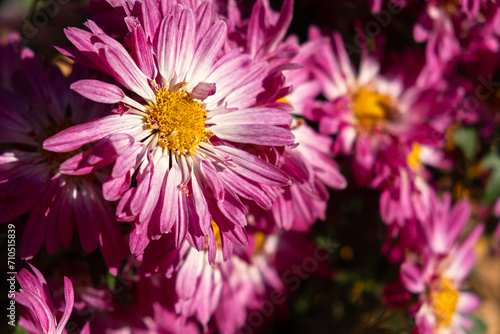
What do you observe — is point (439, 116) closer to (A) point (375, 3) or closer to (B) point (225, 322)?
(A) point (375, 3)

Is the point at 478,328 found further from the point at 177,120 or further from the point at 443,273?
the point at 177,120

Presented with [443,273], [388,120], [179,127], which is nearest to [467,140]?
[388,120]

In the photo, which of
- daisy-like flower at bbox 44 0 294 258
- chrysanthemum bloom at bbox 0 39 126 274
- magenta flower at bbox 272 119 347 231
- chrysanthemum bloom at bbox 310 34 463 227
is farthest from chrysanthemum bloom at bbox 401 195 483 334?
chrysanthemum bloom at bbox 0 39 126 274

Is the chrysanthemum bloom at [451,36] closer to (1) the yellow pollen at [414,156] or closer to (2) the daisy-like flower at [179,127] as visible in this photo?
(1) the yellow pollen at [414,156]

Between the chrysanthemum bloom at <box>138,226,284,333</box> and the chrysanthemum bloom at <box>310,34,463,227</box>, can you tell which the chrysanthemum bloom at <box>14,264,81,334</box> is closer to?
the chrysanthemum bloom at <box>138,226,284,333</box>

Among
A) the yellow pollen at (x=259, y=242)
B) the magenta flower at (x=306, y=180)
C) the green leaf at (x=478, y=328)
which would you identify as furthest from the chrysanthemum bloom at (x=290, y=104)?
the green leaf at (x=478, y=328)

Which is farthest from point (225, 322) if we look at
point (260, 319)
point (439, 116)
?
point (439, 116)
